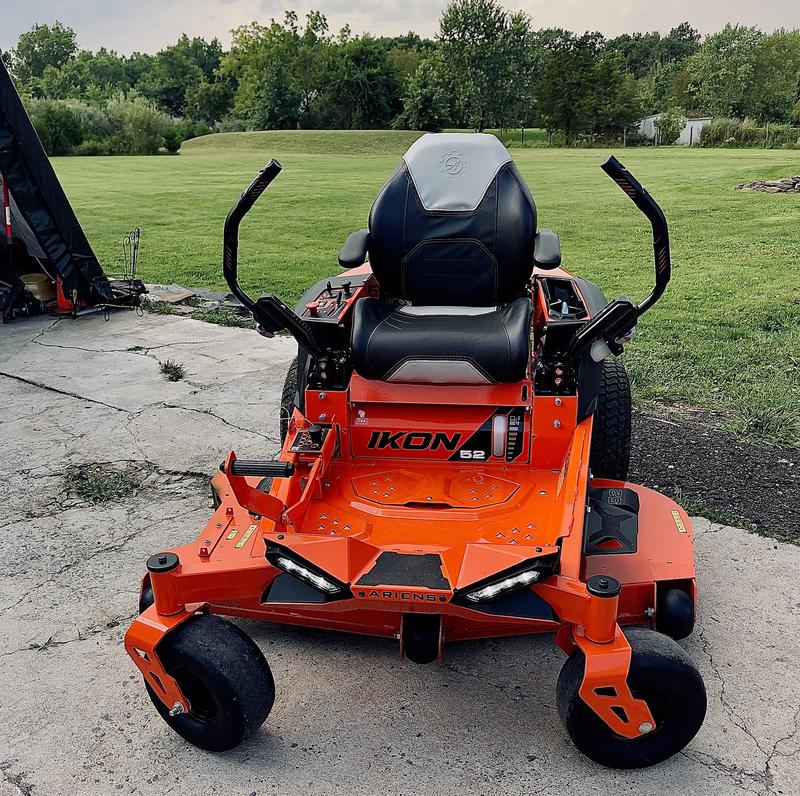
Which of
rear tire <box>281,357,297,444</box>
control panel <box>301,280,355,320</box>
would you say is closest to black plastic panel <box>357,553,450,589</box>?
control panel <box>301,280,355,320</box>

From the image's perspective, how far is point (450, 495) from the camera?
3.02m

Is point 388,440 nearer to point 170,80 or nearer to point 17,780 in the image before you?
point 17,780

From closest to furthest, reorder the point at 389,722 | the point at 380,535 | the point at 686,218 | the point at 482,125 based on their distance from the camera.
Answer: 1. the point at 389,722
2. the point at 380,535
3. the point at 686,218
4. the point at 482,125

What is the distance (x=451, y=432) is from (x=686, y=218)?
1168 centimetres

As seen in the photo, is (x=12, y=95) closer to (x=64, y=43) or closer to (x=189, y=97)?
(x=189, y=97)

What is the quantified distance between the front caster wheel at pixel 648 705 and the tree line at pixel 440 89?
35393 mm

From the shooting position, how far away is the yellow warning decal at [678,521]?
306 centimetres

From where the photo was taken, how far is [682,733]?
7.47ft

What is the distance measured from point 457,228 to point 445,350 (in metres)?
0.80

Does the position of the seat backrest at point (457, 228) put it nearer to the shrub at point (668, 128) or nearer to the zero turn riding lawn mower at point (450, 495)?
the zero turn riding lawn mower at point (450, 495)

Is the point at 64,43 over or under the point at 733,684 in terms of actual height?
over

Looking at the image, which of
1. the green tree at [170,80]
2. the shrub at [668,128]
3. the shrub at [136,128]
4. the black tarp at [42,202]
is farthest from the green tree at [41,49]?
the black tarp at [42,202]

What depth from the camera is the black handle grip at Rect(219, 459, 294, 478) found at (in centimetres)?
265

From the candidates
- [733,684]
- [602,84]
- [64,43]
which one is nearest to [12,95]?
[733,684]
